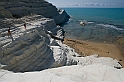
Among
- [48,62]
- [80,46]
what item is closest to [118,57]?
[80,46]

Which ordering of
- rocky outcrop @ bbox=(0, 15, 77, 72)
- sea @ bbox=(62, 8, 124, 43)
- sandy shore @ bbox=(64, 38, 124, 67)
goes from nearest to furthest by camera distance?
1. rocky outcrop @ bbox=(0, 15, 77, 72)
2. sandy shore @ bbox=(64, 38, 124, 67)
3. sea @ bbox=(62, 8, 124, 43)

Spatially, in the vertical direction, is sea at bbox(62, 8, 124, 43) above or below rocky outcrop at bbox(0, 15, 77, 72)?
below

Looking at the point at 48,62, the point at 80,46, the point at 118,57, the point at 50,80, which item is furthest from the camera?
the point at 80,46

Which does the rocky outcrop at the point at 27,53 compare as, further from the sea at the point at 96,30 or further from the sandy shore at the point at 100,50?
the sea at the point at 96,30

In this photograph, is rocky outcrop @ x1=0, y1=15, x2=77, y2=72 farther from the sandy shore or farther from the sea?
the sea

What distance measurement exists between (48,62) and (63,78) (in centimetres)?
710

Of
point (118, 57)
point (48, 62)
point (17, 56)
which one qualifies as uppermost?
point (17, 56)

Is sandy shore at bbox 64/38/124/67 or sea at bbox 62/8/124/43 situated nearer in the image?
sandy shore at bbox 64/38/124/67

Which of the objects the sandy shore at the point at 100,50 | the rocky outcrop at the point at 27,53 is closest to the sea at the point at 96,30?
the sandy shore at the point at 100,50

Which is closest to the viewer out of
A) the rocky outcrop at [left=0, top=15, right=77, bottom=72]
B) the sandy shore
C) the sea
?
the rocky outcrop at [left=0, top=15, right=77, bottom=72]

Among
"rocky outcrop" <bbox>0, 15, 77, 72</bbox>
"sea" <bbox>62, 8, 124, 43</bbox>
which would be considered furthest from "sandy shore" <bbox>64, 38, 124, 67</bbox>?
"rocky outcrop" <bbox>0, 15, 77, 72</bbox>

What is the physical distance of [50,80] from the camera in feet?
30.2

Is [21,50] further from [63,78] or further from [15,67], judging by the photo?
[63,78]

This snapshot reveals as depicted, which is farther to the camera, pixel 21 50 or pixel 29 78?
pixel 21 50
